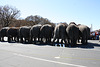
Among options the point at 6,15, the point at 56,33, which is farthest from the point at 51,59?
the point at 6,15

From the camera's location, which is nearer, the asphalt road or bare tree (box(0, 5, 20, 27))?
the asphalt road

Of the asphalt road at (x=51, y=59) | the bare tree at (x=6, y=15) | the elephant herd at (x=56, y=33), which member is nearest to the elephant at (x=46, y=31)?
the elephant herd at (x=56, y=33)

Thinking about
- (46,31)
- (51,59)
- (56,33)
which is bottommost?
(51,59)

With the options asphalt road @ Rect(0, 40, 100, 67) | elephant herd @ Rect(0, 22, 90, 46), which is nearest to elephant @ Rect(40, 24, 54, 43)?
elephant herd @ Rect(0, 22, 90, 46)

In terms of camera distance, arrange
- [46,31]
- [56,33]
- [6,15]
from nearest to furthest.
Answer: [56,33], [46,31], [6,15]

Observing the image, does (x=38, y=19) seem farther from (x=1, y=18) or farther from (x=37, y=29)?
(x=37, y=29)

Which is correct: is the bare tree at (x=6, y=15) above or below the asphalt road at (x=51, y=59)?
above

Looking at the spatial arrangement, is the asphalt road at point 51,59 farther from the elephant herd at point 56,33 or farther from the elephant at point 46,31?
the elephant at point 46,31

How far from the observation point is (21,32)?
674 inches

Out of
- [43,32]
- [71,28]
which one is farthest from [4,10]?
[71,28]

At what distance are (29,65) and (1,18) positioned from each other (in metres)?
46.9

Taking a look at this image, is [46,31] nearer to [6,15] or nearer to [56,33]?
[56,33]

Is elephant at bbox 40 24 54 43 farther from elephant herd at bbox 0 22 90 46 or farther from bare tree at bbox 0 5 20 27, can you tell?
bare tree at bbox 0 5 20 27

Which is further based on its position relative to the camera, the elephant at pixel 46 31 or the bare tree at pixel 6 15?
the bare tree at pixel 6 15
